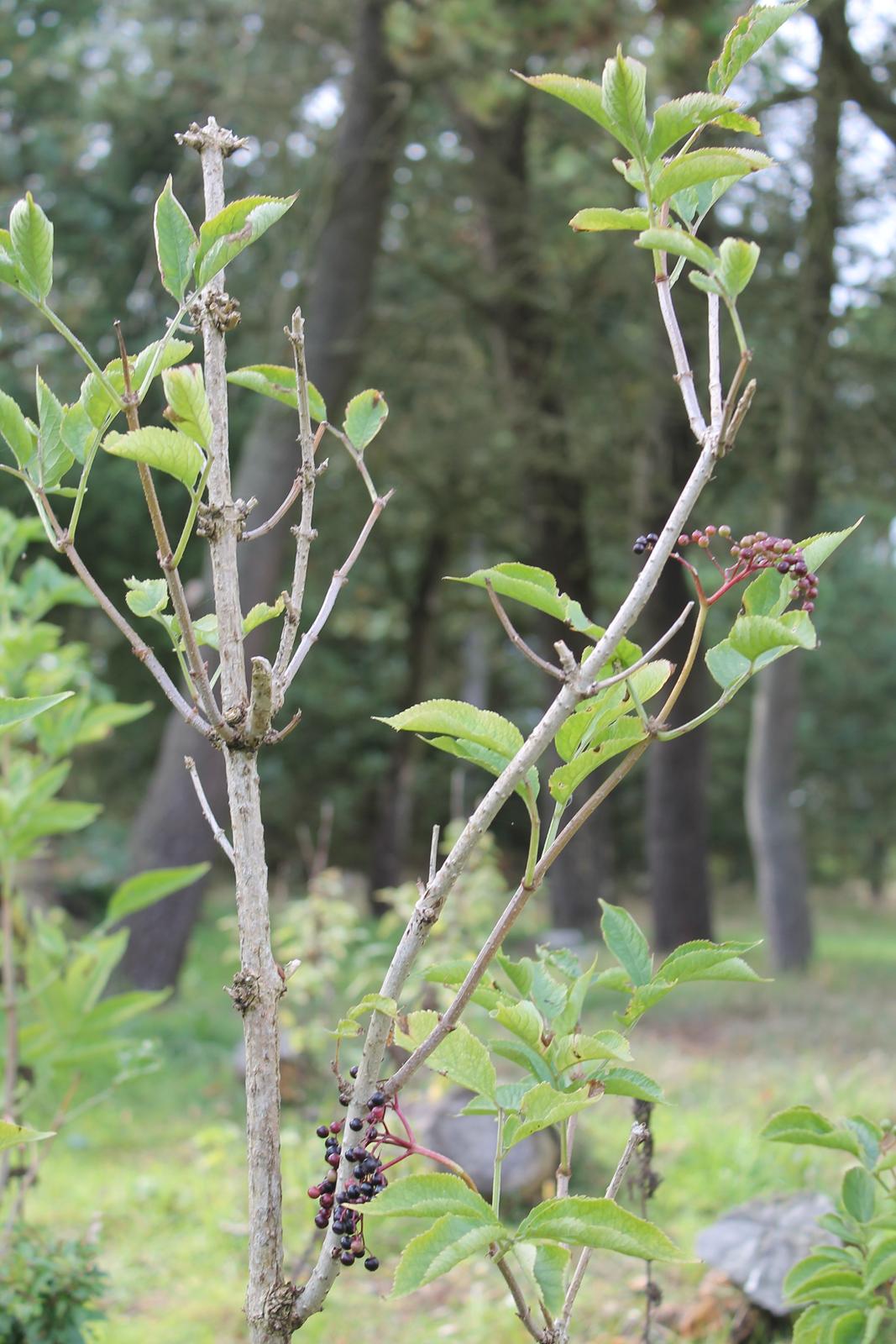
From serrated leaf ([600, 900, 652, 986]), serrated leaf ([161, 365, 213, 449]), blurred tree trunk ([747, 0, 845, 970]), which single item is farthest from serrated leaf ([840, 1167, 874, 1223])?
blurred tree trunk ([747, 0, 845, 970])

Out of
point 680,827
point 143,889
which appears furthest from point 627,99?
point 680,827

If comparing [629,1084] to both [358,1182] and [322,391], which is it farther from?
[322,391]

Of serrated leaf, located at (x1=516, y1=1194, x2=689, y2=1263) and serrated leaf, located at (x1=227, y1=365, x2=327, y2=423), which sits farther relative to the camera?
serrated leaf, located at (x1=227, y1=365, x2=327, y2=423)

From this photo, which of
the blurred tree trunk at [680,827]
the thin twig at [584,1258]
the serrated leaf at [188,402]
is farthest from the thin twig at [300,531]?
the blurred tree trunk at [680,827]

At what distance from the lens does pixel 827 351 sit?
286 inches

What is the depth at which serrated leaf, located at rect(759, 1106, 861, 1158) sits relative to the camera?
143cm

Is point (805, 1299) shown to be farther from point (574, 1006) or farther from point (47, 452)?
point (47, 452)

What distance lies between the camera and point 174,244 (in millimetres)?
1040

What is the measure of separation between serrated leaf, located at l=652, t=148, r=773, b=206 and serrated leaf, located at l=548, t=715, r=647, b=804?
Answer: 1.53ft

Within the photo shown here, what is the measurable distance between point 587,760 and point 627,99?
22.0 inches

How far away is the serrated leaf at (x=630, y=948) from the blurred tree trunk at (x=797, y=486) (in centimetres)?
652

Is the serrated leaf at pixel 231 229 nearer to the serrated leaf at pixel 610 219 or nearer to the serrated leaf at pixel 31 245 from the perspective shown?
the serrated leaf at pixel 31 245

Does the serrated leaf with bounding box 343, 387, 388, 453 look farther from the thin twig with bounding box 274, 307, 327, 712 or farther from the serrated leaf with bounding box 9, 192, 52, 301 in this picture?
the serrated leaf with bounding box 9, 192, 52, 301

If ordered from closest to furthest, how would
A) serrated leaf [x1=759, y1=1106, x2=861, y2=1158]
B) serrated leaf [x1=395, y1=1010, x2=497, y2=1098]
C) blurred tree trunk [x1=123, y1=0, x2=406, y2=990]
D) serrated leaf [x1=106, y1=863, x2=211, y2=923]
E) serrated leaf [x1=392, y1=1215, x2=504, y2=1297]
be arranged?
1. serrated leaf [x1=392, y1=1215, x2=504, y2=1297]
2. serrated leaf [x1=395, y1=1010, x2=497, y2=1098]
3. serrated leaf [x1=759, y1=1106, x2=861, y2=1158]
4. serrated leaf [x1=106, y1=863, x2=211, y2=923]
5. blurred tree trunk [x1=123, y1=0, x2=406, y2=990]
